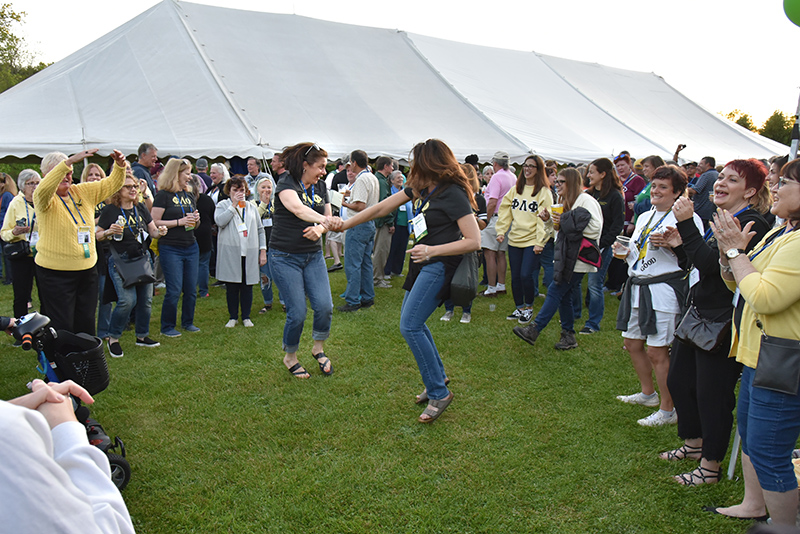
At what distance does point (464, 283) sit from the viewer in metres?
3.77

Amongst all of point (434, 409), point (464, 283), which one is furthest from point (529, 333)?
point (464, 283)

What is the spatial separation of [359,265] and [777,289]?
222 inches

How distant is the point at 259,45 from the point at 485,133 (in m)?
6.17

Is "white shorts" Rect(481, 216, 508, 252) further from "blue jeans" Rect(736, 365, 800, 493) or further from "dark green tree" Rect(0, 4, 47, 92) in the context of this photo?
"dark green tree" Rect(0, 4, 47, 92)

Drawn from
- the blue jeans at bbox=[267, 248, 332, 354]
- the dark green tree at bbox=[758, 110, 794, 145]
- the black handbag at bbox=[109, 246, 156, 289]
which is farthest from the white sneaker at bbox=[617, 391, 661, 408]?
the dark green tree at bbox=[758, 110, 794, 145]

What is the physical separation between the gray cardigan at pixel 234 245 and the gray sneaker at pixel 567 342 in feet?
12.3

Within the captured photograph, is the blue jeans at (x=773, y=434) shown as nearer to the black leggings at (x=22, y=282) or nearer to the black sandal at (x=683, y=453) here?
the black sandal at (x=683, y=453)

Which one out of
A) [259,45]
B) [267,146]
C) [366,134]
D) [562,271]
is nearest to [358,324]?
[562,271]

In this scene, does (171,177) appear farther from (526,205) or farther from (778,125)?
(778,125)

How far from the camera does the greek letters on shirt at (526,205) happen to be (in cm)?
667

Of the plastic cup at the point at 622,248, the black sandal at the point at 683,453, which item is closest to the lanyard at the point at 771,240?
the plastic cup at the point at 622,248

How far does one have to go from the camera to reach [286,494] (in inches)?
122

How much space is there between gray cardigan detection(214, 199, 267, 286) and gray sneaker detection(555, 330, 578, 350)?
12.3ft

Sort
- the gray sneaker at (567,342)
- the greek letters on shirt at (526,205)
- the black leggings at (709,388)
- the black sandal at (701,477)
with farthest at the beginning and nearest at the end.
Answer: the greek letters on shirt at (526,205) < the gray sneaker at (567,342) < the black sandal at (701,477) < the black leggings at (709,388)
